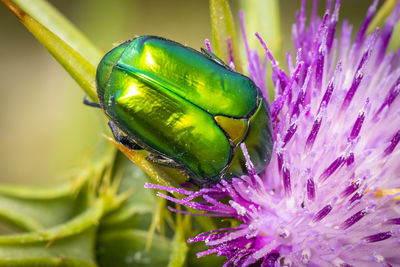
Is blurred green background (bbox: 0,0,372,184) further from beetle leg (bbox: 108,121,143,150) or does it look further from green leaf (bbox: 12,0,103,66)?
beetle leg (bbox: 108,121,143,150)

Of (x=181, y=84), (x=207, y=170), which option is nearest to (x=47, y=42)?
(x=181, y=84)

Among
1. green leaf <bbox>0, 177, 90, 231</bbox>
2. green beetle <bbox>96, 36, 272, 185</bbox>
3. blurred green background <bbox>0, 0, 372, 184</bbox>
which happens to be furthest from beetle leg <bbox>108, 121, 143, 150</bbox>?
blurred green background <bbox>0, 0, 372, 184</bbox>

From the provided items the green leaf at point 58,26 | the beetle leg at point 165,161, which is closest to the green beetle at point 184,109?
the beetle leg at point 165,161

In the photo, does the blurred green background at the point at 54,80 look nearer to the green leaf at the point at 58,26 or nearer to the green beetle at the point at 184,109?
the green leaf at the point at 58,26

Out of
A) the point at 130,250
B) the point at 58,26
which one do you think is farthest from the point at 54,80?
the point at 130,250

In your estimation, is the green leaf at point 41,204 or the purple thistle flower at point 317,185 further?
the green leaf at point 41,204
